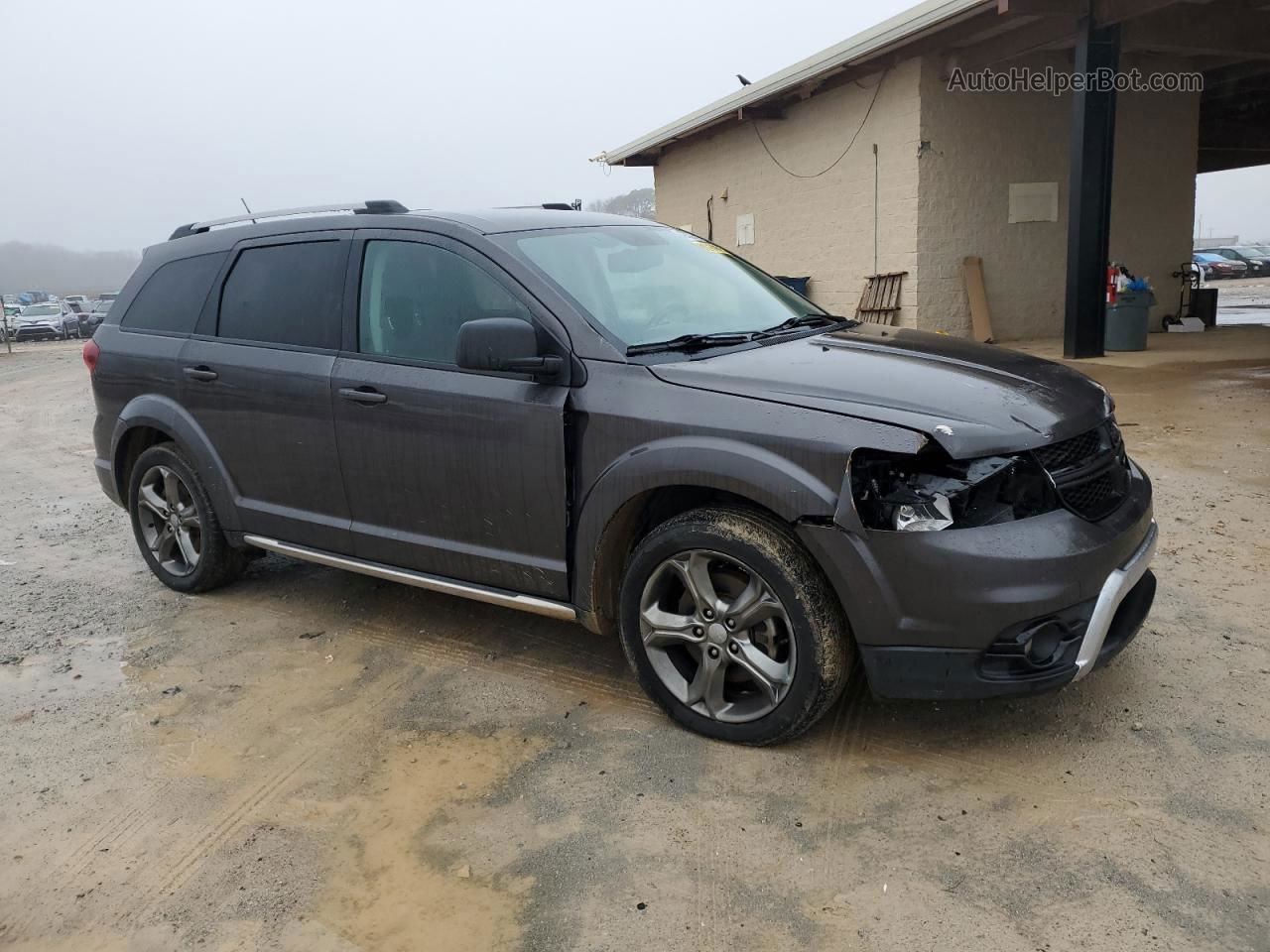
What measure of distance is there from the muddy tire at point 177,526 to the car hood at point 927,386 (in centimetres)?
269

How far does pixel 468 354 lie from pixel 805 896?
1.99 meters

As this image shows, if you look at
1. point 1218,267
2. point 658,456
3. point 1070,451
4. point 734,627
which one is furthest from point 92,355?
point 1218,267

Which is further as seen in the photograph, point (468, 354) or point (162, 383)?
point (162, 383)

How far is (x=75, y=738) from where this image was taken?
369 cm

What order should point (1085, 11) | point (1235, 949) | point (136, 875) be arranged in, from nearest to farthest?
1. point (1235, 949)
2. point (136, 875)
3. point (1085, 11)

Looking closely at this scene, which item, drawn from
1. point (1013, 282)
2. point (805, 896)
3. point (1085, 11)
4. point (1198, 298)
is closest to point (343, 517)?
point (805, 896)

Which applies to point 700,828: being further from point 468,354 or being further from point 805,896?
point 468,354

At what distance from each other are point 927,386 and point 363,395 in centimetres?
217

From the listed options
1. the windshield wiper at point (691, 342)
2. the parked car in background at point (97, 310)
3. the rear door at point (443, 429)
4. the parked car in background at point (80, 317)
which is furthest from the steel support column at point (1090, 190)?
the parked car in background at point (80, 317)

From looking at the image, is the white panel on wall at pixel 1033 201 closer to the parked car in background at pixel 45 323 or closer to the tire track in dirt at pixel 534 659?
the tire track in dirt at pixel 534 659

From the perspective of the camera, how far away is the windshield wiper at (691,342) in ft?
11.7

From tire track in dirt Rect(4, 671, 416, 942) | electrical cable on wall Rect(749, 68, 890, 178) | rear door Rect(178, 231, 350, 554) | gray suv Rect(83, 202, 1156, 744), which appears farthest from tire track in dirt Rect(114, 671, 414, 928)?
electrical cable on wall Rect(749, 68, 890, 178)

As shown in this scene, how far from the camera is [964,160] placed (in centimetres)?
1392

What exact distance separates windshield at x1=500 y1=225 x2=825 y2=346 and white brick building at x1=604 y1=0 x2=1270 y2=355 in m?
8.72
